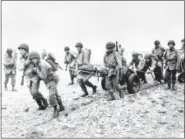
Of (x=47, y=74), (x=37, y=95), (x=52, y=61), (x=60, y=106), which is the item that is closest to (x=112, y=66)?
(x=52, y=61)

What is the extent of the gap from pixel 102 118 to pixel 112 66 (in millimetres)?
1952

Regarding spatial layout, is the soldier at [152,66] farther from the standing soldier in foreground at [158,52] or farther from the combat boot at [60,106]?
the combat boot at [60,106]

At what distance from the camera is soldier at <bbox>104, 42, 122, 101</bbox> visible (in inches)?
378

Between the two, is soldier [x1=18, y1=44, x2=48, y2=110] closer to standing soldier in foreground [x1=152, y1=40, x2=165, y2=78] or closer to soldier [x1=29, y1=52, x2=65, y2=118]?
soldier [x1=29, y1=52, x2=65, y2=118]

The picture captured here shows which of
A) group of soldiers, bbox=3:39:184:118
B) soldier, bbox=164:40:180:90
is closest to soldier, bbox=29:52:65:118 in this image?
group of soldiers, bbox=3:39:184:118

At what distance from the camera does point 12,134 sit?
7.83 m

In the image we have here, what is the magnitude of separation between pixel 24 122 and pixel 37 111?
87 centimetres

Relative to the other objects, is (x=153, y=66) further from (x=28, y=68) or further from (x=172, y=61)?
(x=28, y=68)

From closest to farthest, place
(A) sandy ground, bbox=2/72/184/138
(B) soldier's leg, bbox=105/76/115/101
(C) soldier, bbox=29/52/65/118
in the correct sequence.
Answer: (A) sandy ground, bbox=2/72/184/138 → (C) soldier, bbox=29/52/65/118 → (B) soldier's leg, bbox=105/76/115/101

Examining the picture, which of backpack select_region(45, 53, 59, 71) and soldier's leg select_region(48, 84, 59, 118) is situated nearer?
soldier's leg select_region(48, 84, 59, 118)

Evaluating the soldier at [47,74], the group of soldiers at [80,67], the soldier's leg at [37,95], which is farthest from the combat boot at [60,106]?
the soldier's leg at [37,95]

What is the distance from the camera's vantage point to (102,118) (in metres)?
8.47

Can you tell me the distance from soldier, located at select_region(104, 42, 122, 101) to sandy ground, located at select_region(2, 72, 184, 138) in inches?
20.0

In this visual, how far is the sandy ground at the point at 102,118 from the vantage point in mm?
7790
